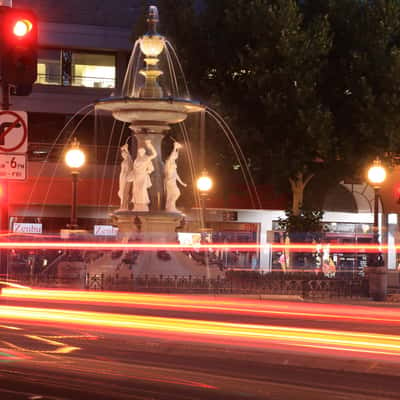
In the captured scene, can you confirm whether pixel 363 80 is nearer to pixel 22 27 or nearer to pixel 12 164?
pixel 12 164

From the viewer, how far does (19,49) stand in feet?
41.7

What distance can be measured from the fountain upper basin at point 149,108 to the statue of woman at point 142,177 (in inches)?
33.9

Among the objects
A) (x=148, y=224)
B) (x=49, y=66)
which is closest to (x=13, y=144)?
(x=148, y=224)

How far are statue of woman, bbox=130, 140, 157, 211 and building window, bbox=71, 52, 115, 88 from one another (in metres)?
26.4

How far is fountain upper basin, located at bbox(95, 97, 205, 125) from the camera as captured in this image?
32.9 meters

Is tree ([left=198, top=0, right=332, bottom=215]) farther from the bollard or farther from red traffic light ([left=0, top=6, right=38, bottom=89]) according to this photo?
red traffic light ([left=0, top=6, right=38, bottom=89])

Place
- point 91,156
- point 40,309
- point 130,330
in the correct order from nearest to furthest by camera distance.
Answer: point 130,330, point 40,309, point 91,156

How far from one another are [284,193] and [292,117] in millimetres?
6571

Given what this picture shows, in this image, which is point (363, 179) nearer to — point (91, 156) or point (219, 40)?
point (219, 40)

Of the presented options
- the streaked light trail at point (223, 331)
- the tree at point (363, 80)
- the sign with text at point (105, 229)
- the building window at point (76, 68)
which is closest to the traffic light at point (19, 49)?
the streaked light trail at point (223, 331)

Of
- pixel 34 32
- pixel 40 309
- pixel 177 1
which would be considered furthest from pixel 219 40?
pixel 34 32

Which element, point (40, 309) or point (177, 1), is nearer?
point (40, 309)

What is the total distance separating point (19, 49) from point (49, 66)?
47.3 metres

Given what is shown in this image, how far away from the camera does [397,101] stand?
42.8 m
